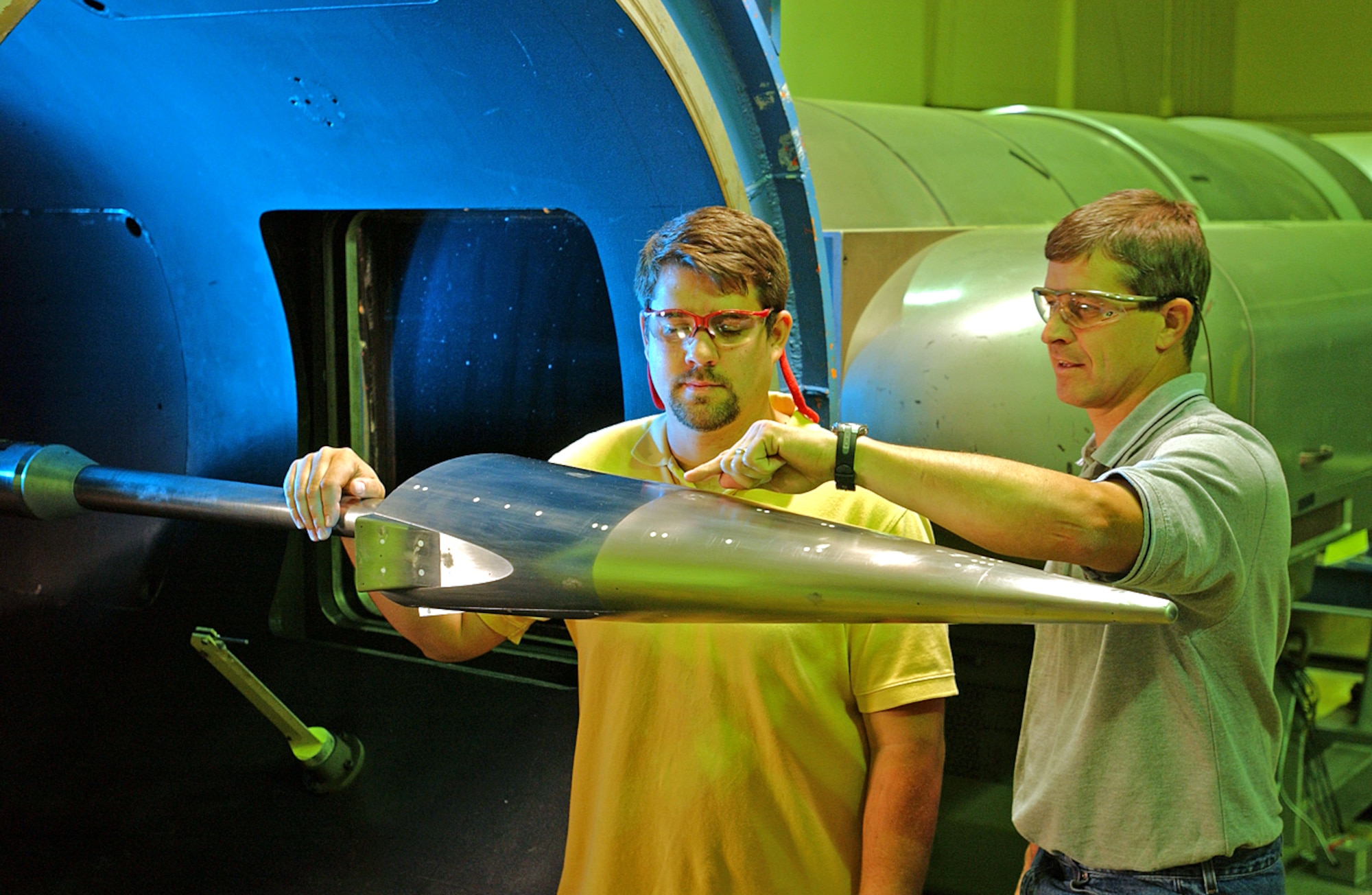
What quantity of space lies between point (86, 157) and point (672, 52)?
137cm

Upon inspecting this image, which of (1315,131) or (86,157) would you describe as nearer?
(86,157)

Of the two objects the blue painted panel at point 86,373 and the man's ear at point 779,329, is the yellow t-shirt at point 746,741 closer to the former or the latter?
the man's ear at point 779,329

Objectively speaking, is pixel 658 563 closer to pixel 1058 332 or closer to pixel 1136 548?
pixel 1136 548

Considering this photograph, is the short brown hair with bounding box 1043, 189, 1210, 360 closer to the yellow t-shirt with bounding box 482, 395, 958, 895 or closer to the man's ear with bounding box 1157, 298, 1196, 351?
the man's ear with bounding box 1157, 298, 1196, 351

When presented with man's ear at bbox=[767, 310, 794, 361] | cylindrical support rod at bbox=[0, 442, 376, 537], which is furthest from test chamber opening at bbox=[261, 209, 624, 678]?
man's ear at bbox=[767, 310, 794, 361]

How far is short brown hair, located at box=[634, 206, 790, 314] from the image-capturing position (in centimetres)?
142

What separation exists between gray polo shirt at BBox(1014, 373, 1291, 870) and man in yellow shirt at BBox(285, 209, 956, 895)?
0.20 meters

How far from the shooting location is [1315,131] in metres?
6.39

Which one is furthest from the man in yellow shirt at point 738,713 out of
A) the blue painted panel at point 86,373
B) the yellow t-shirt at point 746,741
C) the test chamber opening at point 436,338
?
the blue painted panel at point 86,373

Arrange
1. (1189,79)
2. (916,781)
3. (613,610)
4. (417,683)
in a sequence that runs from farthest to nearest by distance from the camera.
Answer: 1. (1189,79)
2. (417,683)
3. (916,781)
4. (613,610)

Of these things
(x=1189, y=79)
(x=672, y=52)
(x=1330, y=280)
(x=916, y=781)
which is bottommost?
(x=916, y=781)

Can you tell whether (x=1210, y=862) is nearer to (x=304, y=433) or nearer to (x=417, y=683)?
(x=417, y=683)

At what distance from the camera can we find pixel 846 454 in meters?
1.25

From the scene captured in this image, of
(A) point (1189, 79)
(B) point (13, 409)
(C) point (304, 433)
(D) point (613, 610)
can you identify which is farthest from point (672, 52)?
(A) point (1189, 79)
